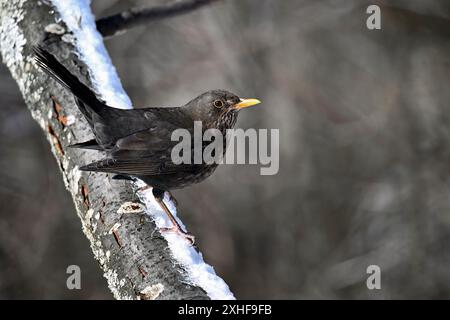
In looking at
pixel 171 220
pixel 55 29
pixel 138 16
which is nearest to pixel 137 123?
pixel 171 220

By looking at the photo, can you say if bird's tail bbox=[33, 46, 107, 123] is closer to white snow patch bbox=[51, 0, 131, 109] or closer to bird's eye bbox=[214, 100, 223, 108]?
white snow patch bbox=[51, 0, 131, 109]

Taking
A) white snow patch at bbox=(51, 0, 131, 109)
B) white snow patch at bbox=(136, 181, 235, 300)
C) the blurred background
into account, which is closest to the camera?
white snow patch at bbox=(136, 181, 235, 300)

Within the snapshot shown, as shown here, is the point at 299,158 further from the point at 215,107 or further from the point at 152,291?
the point at 152,291

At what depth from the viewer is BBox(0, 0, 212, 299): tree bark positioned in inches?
119

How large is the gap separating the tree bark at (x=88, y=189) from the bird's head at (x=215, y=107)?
31.2 inches

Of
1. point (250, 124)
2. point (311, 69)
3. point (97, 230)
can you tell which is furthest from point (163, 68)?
point (97, 230)

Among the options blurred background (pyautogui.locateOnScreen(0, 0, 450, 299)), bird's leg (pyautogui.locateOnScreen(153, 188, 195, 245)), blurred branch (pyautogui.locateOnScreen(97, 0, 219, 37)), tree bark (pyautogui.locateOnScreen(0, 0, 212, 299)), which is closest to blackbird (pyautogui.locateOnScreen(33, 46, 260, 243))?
bird's leg (pyautogui.locateOnScreen(153, 188, 195, 245))

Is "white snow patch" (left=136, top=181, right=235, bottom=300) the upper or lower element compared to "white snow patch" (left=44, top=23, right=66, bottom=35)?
lower

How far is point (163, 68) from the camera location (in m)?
9.22

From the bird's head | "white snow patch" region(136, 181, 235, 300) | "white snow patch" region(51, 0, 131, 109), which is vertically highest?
"white snow patch" region(51, 0, 131, 109)

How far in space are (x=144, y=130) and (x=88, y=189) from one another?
572mm

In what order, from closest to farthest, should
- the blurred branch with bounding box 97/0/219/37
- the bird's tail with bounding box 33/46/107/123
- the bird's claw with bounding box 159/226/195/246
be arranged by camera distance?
the bird's claw with bounding box 159/226/195/246 → the bird's tail with bounding box 33/46/107/123 → the blurred branch with bounding box 97/0/219/37

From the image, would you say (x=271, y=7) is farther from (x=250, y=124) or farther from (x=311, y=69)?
(x=250, y=124)

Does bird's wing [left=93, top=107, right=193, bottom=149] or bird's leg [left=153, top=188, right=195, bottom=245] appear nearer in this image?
bird's leg [left=153, top=188, right=195, bottom=245]
